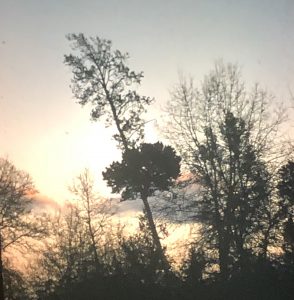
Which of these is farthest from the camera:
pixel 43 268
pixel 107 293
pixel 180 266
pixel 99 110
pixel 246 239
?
pixel 43 268

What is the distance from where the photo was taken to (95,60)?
21062 mm

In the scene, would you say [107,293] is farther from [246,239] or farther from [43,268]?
[43,268]

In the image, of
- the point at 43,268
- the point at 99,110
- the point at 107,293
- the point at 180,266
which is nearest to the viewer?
the point at 107,293

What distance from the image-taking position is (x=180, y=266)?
18.3m

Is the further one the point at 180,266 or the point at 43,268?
the point at 43,268

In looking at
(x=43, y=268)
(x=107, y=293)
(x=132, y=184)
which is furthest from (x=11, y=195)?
(x=43, y=268)

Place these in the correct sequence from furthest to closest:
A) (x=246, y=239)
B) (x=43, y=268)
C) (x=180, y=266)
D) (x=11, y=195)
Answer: (x=43, y=268) < (x=11, y=195) < (x=246, y=239) < (x=180, y=266)

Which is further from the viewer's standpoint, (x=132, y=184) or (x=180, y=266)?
(x=132, y=184)

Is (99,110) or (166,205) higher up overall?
(99,110)

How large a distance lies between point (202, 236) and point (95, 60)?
10962 mm

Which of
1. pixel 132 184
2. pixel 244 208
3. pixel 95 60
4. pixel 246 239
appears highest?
pixel 95 60

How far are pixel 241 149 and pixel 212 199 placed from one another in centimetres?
316

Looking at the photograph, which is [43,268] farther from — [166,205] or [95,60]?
[95,60]

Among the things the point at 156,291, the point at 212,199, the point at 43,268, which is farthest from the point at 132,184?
the point at 43,268
